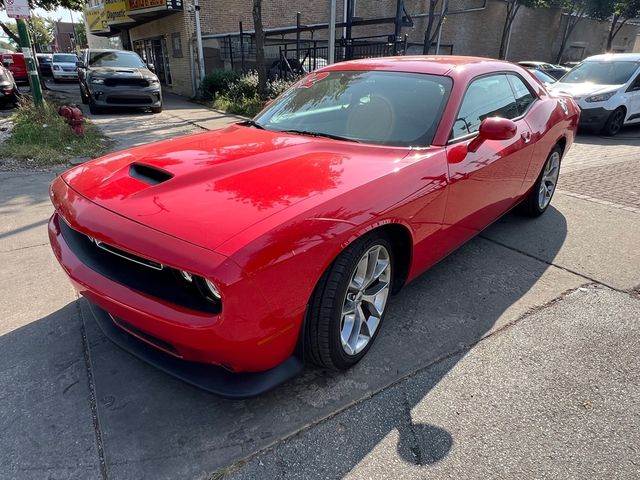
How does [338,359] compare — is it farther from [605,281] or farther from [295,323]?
[605,281]

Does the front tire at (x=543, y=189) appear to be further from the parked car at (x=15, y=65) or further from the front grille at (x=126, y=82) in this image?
the parked car at (x=15, y=65)

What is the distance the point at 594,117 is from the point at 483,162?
8231 mm

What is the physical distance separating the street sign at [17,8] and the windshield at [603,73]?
11334 mm

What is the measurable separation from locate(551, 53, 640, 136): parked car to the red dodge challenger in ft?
24.6

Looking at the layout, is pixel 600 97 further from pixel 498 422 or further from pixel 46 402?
pixel 46 402

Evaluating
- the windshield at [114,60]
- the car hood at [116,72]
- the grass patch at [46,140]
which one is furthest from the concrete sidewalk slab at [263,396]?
the windshield at [114,60]

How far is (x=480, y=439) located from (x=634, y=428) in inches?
30.0

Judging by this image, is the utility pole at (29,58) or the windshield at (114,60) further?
the windshield at (114,60)

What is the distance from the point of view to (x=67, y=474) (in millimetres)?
1820

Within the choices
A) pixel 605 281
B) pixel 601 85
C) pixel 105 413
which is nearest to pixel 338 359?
pixel 105 413

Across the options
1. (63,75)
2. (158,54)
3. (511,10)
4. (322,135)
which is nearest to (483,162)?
(322,135)

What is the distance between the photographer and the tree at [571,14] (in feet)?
99.1

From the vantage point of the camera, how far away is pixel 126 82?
37.4ft

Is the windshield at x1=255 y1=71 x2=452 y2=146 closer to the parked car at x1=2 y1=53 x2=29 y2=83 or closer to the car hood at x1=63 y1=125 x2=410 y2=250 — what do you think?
the car hood at x1=63 y1=125 x2=410 y2=250
